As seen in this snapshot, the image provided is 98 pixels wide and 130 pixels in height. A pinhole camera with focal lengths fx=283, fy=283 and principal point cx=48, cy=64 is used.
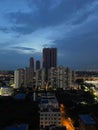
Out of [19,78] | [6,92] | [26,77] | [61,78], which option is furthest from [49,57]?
[6,92]

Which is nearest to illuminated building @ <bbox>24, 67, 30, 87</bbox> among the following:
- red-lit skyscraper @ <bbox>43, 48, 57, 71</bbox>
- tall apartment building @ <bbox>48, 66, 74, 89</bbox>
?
tall apartment building @ <bbox>48, 66, 74, 89</bbox>

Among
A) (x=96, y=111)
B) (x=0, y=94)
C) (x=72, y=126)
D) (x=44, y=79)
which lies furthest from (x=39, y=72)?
(x=72, y=126)

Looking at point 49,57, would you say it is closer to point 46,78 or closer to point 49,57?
point 49,57

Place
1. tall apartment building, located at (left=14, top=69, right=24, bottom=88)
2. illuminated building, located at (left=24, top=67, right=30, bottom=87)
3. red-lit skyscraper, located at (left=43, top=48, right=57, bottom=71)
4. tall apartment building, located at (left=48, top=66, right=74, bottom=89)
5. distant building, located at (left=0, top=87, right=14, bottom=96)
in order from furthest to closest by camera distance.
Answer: red-lit skyscraper, located at (left=43, top=48, right=57, bottom=71) → illuminated building, located at (left=24, top=67, right=30, bottom=87) → tall apartment building, located at (left=14, top=69, right=24, bottom=88) → tall apartment building, located at (left=48, top=66, right=74, bottom=89) → distant building, located at (left=0, top=87, right=14, bottom=96)

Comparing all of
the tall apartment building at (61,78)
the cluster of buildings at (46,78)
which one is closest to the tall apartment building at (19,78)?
the cluster of buildings at (46,78)

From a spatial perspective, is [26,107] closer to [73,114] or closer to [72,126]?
[73,114]

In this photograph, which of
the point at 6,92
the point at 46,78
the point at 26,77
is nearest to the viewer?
the point at 6,92

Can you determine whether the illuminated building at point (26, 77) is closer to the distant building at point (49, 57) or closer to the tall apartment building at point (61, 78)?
the tall apartment building at point (61, 78)

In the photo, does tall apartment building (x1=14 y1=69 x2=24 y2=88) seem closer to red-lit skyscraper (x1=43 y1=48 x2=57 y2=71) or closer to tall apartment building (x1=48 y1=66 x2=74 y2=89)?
tall apartment building (x1=48 y1=66 x2=74 y2=89)
